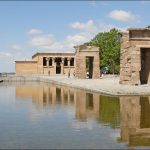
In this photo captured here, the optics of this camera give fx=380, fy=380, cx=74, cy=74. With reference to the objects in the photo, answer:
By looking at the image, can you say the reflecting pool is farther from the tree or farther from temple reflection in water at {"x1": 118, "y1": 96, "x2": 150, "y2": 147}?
the tree

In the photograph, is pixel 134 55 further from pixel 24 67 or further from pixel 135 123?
pixel 24 67

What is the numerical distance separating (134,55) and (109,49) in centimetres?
3458

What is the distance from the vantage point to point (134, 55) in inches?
1252

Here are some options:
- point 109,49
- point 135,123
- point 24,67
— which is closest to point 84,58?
point 109,49

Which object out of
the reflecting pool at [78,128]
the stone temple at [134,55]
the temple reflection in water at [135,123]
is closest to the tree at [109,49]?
the stone temple at [134,55]

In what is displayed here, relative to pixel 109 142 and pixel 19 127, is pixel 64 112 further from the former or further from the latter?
pixel 109 142

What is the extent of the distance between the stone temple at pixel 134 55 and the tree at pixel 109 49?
31.1m

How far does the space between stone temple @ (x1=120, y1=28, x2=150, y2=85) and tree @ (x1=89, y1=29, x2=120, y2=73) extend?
31.1 metres

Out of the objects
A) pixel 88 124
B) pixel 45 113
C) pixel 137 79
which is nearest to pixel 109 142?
pixel 88 124

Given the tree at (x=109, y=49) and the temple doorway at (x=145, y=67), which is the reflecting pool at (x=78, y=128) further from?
the tree at (x=109, y=49)

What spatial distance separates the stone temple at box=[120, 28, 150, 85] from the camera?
31.7m

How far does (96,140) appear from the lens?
396 inches

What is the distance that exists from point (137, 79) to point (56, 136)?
21774 millimetres

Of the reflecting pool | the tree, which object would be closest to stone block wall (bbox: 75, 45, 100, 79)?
the tree
